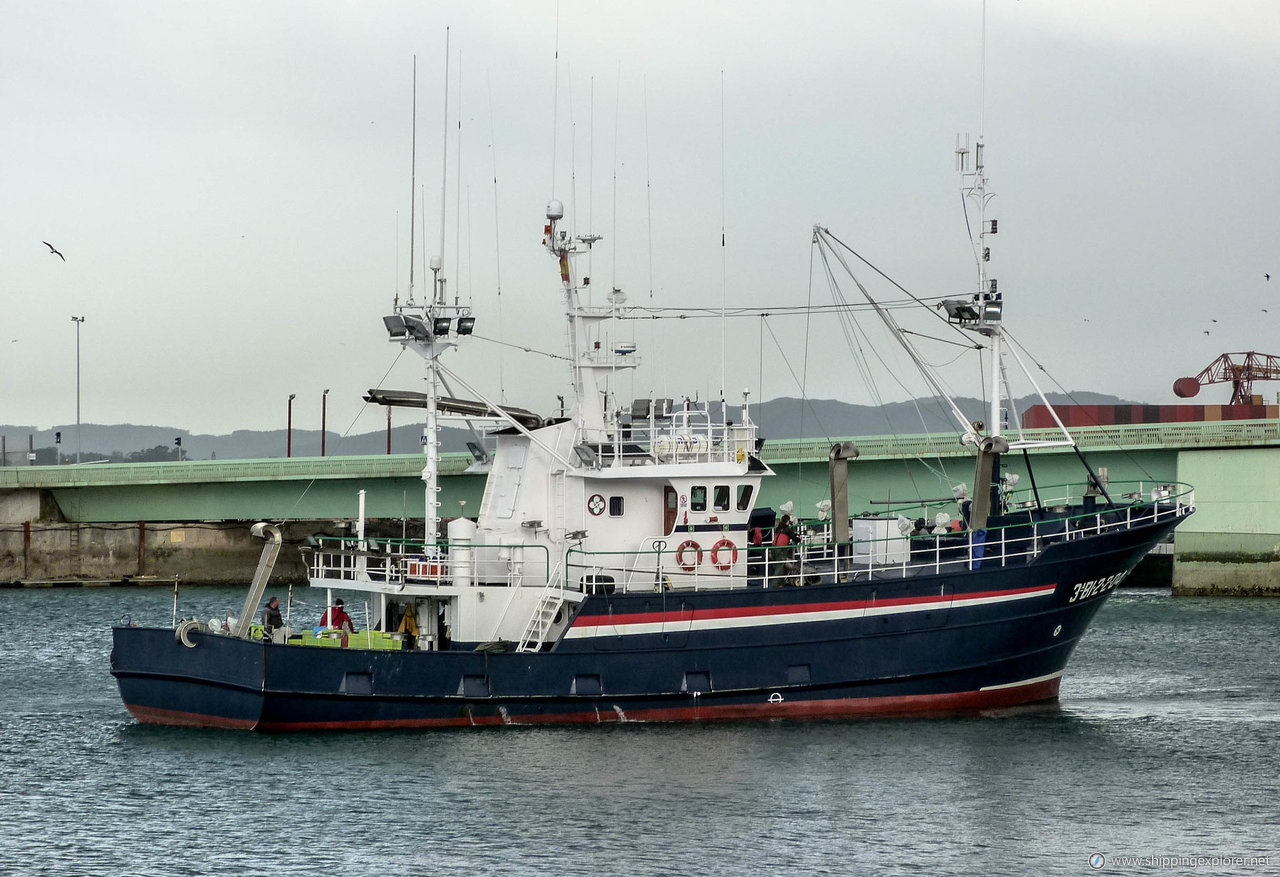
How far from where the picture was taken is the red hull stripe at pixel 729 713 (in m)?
25.1

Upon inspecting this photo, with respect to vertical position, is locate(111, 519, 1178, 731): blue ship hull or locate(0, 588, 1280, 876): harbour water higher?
locate(111, 519, 1178, 731): blue ship hull

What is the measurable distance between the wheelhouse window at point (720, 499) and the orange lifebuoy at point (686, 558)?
0.75 meters

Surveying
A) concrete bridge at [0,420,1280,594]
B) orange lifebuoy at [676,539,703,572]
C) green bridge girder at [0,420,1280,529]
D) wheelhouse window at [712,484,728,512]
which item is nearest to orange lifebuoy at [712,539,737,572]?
orange lifebuoy at [676,539,703,572]

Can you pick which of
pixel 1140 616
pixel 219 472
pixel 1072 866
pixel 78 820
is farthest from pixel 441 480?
pixel 1072 866

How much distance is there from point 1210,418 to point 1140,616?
25586 mm

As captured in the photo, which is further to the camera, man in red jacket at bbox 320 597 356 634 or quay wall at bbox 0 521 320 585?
quay wall at bbox 0 521 320 585

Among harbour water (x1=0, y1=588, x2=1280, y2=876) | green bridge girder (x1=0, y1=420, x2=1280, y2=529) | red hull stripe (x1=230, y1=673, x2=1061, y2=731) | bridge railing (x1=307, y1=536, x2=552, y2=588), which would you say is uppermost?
green bridge girder (x1=0, y1=420, x2=1280, y2=529)

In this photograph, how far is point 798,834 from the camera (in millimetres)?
19578

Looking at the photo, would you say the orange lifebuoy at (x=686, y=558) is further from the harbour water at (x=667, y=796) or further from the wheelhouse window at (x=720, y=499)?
the harbour water at (x=667, y=796)

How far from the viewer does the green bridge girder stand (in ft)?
165

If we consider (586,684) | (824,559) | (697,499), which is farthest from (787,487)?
(586,684)

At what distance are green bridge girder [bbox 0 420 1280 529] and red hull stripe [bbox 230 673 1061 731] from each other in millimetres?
23207

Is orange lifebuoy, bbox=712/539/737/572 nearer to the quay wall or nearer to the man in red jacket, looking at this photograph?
the man in red jacket

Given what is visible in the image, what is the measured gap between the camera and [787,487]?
5319 cm
